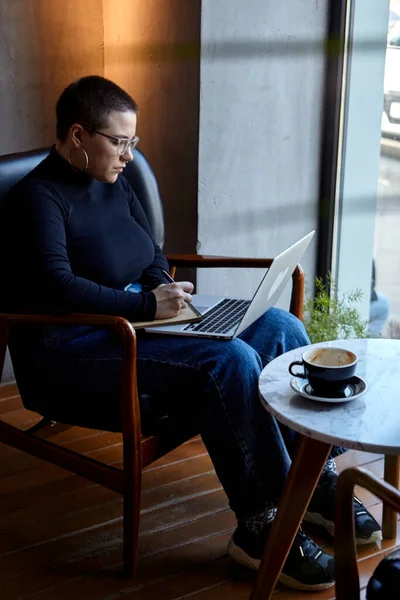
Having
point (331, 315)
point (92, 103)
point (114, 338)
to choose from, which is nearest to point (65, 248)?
point (114, 338)

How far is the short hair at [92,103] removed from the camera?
1.99 meters

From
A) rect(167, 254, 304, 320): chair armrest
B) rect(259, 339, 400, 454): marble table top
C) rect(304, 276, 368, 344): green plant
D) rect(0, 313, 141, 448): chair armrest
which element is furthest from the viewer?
rect(304, 276, 368, 344): green plant

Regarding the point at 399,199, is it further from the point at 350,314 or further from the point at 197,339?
the point at 197,339

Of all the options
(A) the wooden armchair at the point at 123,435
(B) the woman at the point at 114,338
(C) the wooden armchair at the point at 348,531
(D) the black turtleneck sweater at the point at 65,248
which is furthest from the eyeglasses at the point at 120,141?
(C) the wooden armchair at the point at 348,531

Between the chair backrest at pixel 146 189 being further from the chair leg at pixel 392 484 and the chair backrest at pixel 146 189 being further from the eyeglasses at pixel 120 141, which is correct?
the chair leg at pixel 392 484

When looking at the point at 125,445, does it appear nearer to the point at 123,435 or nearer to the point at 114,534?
the point at 123,435

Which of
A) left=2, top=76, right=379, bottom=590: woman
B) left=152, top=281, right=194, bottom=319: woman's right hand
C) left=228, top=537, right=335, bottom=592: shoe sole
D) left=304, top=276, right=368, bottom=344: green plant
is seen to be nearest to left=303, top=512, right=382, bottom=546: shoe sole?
left=2, top=76, right=379, bottom=590: woman

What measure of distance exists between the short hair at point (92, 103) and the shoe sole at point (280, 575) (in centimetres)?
108

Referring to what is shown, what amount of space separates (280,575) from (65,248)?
3.02ft

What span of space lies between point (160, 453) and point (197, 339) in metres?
0.29

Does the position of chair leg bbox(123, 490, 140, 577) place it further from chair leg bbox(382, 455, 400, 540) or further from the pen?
chair leg bbox(382, 455, 400, 540)

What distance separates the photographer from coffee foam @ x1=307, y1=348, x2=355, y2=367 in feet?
5.36

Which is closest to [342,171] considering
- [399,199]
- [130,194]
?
[399,199]

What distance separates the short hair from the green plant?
1.19 m
